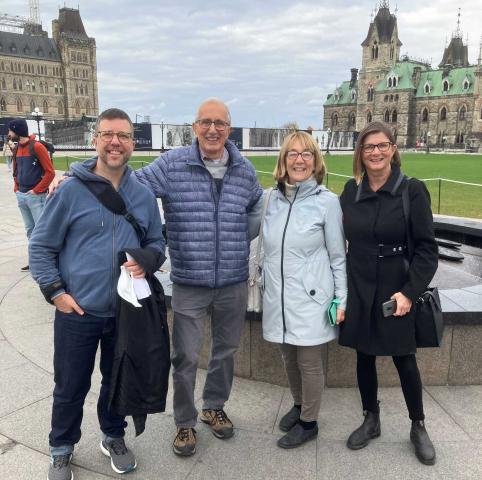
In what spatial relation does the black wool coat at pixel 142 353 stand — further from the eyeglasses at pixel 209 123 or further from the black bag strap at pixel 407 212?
the black bag strap at pixel 407 212

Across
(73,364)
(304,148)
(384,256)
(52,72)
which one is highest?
(52,72)

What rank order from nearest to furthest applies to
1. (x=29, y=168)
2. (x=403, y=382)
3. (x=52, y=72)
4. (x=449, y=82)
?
(x=403, y=382)
(x=29, y=168)
(x=449, y=82)
(x=52, y=72)

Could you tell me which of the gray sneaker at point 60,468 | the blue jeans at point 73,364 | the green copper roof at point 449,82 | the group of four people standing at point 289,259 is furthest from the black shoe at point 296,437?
the green copper roof at point 449,82

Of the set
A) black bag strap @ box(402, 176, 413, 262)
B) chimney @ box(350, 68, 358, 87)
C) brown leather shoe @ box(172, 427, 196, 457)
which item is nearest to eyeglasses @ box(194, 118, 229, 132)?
black bag strap @ box(402, 176, 413, 262)

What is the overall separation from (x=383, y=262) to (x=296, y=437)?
126 cm

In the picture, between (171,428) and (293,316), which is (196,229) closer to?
(293,316)

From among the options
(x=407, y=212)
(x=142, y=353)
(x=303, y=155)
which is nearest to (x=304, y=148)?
(x=303, y=155)

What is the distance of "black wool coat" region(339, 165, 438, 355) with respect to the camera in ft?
8.79

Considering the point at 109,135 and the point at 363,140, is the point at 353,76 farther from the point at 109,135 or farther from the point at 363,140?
the point at 109,135

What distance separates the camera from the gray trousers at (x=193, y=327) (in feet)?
Answer: 9.69

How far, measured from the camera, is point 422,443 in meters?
2.94

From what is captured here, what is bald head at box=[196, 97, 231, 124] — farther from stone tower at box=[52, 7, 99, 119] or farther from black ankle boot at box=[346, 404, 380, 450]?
stone tower at box=[52, 7, 99, 119]

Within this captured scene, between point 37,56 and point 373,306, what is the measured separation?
12221 centimetres

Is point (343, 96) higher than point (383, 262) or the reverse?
higher
